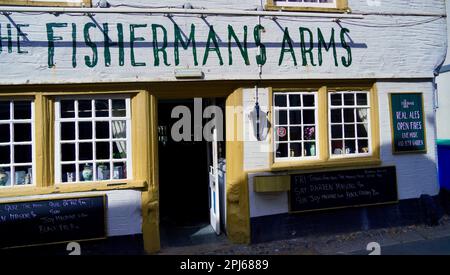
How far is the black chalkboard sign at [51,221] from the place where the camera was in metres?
5.31

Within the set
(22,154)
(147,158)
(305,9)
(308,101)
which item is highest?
(305,9)

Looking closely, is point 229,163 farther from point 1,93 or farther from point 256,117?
point 1,93

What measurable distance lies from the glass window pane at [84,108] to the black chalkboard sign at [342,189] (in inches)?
141

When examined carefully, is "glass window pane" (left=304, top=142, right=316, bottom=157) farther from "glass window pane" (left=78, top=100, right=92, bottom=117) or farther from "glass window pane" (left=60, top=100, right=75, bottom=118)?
"glass window pane" (left=60, top=100, right=75, bottom=118)

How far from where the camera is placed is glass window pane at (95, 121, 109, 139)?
5.80m

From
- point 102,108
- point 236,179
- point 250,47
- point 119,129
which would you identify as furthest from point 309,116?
point 102,108

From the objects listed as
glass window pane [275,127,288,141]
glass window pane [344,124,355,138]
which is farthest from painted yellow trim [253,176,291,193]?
glass window pane [344,124,355,138]

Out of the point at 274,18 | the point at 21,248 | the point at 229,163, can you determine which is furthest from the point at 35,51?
the point at 274,18

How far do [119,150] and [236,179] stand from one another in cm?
201

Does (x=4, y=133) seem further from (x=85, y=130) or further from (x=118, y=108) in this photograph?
(x=118, y=108)

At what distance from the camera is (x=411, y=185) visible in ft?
22.8

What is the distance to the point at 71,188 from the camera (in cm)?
555

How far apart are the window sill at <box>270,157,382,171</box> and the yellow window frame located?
2.24 m

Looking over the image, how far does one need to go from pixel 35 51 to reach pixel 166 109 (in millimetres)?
3701
